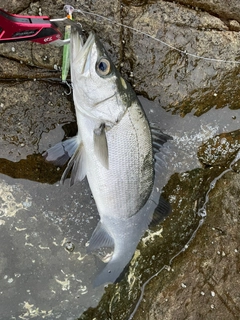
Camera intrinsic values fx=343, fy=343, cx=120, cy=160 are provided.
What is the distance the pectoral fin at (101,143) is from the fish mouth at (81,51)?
1.54ft

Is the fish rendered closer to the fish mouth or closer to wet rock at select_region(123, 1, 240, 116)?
the fish mouth

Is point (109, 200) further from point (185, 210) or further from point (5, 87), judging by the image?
point (5, 87)

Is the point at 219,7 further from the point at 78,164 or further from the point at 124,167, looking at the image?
the point at 78,164

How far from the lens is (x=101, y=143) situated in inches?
106

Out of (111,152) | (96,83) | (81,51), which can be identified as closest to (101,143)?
(111,152)

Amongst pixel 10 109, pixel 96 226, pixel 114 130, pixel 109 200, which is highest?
pixel 114 130

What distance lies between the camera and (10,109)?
3148mm

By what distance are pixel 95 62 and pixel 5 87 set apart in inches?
41.8

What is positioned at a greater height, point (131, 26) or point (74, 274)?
point (131, 26)

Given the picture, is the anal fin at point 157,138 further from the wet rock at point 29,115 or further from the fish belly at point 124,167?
the wet rock at point 29,115

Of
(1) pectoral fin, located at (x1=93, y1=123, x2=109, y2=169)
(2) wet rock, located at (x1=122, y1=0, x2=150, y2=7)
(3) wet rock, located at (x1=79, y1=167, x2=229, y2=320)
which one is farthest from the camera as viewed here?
(3) wet rock, located at (x1=79, y1=167, x2=229, y2=320)

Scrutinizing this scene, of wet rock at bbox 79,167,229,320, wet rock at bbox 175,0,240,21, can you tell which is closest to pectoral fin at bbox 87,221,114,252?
wet rock at bbox 79,167,229,320

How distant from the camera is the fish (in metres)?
2.55

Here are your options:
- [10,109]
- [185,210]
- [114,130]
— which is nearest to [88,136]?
[114,130]
